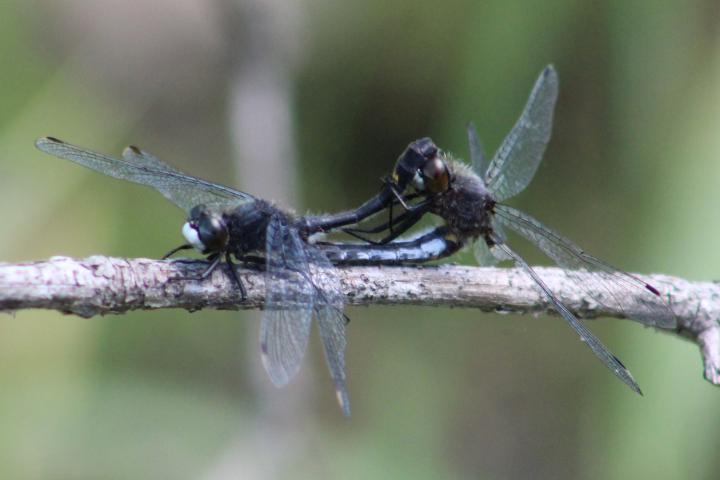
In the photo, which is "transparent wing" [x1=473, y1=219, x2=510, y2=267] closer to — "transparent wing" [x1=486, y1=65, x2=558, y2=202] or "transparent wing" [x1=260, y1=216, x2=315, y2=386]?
"transparent wing" [x1=486, y1=65, x2=558, y2=202]

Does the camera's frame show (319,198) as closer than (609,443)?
No

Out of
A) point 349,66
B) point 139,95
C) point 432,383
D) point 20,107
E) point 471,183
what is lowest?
point 432,383

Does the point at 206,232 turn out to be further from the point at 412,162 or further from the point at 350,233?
the point at 412,162

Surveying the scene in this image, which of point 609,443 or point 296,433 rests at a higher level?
point 296,433

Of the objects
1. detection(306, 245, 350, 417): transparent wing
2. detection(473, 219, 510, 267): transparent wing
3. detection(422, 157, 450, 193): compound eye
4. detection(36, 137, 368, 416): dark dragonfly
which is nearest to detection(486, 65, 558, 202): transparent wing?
detection(473, 219, 510, 267): transparent wing

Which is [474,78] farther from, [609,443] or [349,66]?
[609,443]

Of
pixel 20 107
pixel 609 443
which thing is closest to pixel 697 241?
pixel 609 443

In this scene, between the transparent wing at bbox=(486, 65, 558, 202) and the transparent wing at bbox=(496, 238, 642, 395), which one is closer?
the transparent wing at bbox=(496, 238, 642, 395)

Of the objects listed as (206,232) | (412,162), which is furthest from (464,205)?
(206,232)
